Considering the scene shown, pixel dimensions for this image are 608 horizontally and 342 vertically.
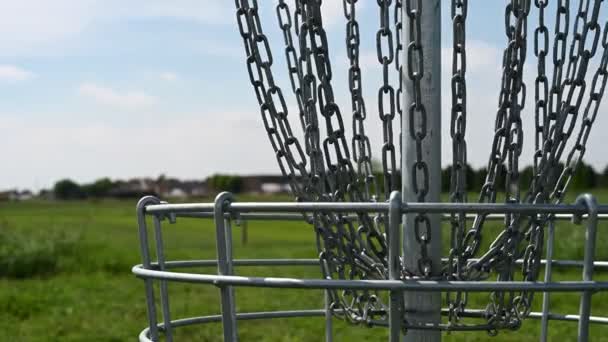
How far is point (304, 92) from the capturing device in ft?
4.98

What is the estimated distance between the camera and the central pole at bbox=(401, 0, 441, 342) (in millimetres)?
1396

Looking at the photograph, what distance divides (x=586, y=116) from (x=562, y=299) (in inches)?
193

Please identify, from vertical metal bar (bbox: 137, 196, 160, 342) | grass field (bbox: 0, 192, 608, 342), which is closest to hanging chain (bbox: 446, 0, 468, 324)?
vertical metal bar (bbox: 137, 196, 160, 342)

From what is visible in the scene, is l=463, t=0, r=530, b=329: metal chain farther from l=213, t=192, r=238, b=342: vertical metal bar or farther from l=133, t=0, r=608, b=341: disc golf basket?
l=213, t=192, r=238, b=342: vertical metal bar

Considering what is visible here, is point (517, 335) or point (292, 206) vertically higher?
point (292, 206)

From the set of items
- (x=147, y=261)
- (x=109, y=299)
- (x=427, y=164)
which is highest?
(x=427, y=164)

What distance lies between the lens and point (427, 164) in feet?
4.62

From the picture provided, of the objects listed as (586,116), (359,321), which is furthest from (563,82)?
(359,321)

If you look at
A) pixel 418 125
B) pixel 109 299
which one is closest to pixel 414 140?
pixel 418 125

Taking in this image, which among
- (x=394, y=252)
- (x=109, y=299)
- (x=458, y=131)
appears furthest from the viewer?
(x=109, y=299)

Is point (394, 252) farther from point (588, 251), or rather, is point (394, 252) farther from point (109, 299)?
point (109, 299)

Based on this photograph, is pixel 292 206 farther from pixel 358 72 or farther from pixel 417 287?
pixel 358 72

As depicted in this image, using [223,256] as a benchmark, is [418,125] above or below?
above

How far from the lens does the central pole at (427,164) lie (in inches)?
54.9
